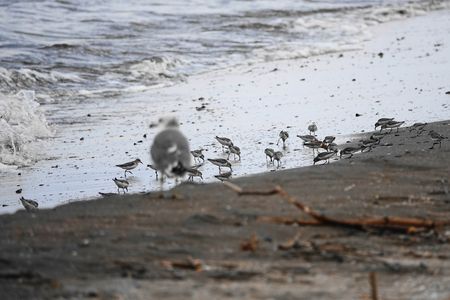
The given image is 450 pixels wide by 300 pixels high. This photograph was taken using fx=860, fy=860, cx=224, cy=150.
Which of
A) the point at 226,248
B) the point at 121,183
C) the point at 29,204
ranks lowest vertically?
the point at 226,248

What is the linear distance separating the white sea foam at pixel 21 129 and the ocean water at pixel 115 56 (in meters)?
0.02

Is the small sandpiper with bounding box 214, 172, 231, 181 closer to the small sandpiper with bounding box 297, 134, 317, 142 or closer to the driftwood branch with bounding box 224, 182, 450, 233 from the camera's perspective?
the small sandpiper with bounding box 297, 134, 317, 142

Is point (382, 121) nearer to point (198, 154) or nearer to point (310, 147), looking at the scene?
point (310, 147)

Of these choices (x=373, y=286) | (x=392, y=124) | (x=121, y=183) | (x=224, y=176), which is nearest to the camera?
(x=373, y=286)

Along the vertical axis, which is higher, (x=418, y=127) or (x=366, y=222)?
(x=418, y=127)

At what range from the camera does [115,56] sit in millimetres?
19891

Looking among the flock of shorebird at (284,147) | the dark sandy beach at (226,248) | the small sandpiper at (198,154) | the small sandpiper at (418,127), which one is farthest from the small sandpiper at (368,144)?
the dark sandy beach at (226,248)

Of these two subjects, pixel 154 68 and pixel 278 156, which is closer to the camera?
pixel 278 156

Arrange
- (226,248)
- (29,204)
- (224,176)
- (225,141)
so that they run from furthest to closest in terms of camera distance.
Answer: (225,141), (224,176), (29,204), (226,248)

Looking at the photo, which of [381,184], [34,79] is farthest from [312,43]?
[381,184]

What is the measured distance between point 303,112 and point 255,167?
3159 mm

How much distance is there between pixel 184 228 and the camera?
20.2ft

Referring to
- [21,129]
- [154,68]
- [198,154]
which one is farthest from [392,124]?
[154,68]

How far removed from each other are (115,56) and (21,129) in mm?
7119
